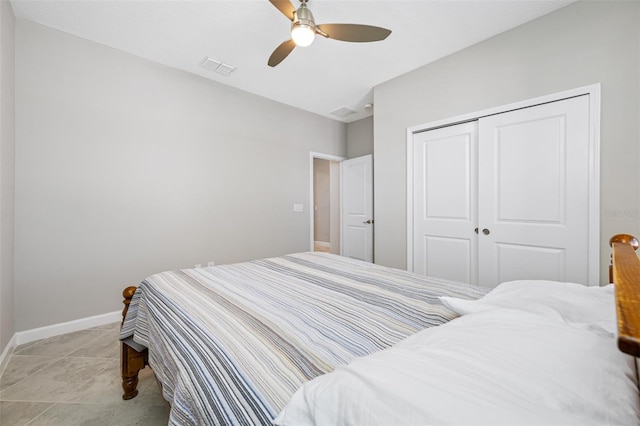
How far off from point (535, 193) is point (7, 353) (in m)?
4.44

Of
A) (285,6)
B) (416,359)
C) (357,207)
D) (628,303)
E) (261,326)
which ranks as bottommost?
(261,326)

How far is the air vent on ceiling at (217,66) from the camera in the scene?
2861 mm

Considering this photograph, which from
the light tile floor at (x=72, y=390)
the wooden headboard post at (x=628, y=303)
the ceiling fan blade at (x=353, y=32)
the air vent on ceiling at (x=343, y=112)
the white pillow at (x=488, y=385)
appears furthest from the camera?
the air vent on ceiling at (x=343, y=112)

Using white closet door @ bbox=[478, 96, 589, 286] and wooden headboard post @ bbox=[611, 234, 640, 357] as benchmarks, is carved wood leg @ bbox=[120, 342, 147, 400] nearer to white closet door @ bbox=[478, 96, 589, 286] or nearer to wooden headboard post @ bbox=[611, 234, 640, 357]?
wooden headboard post @ bbox=[611, 234, 640, 357]

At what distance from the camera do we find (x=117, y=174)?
2678 mm

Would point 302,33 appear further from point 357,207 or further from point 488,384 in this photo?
point 357,207

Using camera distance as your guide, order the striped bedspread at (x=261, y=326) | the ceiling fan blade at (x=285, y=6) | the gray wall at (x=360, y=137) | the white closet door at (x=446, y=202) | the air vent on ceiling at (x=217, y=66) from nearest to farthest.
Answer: the striped bedspread at (x=261, y=326)
the ceiling fan blade at (x=285, y=6)
the white closet door at (x=446, y=202)
the air vent on ceiling at (x=217, y=66)
the gray wall at (x=360, y=137)

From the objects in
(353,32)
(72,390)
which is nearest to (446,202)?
(353,32)

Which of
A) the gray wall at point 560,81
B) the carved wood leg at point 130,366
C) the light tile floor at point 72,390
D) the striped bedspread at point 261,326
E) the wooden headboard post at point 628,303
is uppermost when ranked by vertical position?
the gray wall at point 560,81

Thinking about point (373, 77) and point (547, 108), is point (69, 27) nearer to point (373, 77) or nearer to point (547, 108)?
point (373, 77)

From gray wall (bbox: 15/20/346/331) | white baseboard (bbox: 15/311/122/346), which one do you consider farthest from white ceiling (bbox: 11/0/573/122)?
white baseboard (bbox: 15/311/122/346)

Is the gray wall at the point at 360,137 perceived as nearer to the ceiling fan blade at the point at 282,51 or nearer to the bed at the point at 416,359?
the ceiling fan blade at the point at 282,51

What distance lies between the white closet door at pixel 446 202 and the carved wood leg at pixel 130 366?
8.87 feet

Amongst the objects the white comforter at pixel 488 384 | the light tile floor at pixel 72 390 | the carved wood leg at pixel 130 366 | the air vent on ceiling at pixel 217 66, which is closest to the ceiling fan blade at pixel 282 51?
the air vent on ceiling at pixel 217 66
